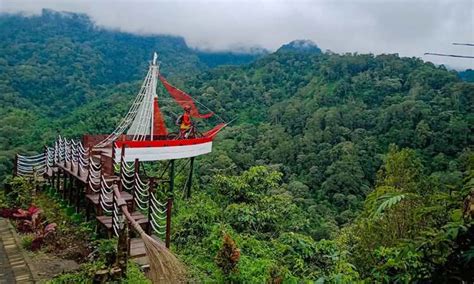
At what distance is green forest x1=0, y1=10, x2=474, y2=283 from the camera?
2805 mm

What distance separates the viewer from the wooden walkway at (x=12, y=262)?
16.0ft

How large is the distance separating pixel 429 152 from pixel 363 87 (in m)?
19.9

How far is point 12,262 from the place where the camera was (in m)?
5.34

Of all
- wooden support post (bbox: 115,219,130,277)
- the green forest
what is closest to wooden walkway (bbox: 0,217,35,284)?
wooden support post (bbox: 115,219,130,277)

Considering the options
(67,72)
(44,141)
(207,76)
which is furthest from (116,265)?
(207,76)

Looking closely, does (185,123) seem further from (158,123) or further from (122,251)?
(122,251)

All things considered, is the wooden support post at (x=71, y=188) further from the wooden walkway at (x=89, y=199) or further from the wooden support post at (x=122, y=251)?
the wooden support post at (x=122, y=251)

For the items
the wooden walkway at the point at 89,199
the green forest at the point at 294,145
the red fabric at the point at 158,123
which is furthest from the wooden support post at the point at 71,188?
the red fabric at the point at 158,123

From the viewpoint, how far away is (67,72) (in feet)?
160

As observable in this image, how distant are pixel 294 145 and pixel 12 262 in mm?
33106

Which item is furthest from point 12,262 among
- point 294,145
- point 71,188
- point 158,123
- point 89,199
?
point 294,145

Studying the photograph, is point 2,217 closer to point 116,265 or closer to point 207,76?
point 116,265

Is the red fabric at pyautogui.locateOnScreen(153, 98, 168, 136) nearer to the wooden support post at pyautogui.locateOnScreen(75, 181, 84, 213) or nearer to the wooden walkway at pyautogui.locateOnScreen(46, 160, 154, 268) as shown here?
the wooden walkway at pyautogui.locateOnScreen(46, 160, 154, 268)

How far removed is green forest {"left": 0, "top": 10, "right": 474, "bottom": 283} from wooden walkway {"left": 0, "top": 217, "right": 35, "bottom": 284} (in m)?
1.99
